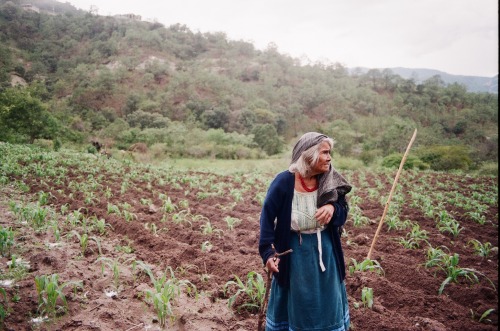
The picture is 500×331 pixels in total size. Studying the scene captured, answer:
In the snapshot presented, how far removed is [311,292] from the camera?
219cm

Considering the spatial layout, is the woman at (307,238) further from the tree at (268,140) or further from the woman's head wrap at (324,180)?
the tree at (268,140)

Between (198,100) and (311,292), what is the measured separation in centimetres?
4377

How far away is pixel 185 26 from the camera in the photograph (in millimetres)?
86188

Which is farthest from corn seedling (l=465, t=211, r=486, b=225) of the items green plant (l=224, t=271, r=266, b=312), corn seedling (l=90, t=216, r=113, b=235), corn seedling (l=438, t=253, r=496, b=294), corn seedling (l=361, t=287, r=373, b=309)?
corn seedling (l=90, t=216, r=113, b=235)

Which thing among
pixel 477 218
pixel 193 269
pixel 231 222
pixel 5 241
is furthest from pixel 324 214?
pixel 477 218

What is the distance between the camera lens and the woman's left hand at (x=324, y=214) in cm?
215

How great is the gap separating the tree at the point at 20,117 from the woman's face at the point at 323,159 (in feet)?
47.8

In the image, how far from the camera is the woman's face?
2.22 meters

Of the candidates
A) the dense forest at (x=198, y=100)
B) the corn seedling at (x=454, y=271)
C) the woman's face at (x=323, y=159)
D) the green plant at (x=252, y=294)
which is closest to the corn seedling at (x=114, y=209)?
the green plant at (x=252, y=294)

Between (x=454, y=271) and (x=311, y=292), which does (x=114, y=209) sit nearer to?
(x=311, y=292)

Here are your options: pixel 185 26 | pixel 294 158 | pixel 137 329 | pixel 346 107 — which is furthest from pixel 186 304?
pixel 185 26

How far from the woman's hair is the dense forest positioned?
504 inches

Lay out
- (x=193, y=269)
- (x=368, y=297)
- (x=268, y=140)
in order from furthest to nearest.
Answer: (x=268, y=140) → (x=193, y=269) → (x=368, y=297)

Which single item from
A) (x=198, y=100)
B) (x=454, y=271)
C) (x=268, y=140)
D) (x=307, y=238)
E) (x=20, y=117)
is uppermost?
(x=198, y=100)
